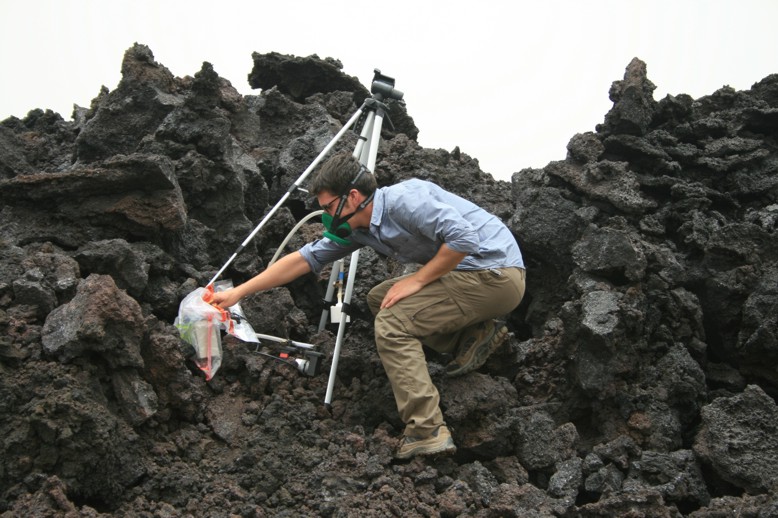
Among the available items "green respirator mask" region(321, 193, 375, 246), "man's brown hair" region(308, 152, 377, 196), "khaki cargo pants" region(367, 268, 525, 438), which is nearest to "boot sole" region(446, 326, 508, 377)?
"khaki cargo pants" region(367, 268, 525, 438)

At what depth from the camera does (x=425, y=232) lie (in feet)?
17.1

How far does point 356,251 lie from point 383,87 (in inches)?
64.4

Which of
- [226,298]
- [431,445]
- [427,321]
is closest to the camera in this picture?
[431,445]

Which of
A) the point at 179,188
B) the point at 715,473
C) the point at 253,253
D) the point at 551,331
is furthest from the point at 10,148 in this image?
the point at 715,473

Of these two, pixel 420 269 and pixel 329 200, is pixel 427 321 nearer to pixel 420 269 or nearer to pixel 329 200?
pixel 420 269

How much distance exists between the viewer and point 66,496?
4449 millimetres

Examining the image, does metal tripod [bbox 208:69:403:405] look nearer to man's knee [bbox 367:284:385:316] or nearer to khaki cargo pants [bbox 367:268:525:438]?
man's knee [bbox 367:284:385:316]

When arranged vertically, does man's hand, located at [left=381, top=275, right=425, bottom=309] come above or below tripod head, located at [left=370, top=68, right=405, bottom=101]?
below

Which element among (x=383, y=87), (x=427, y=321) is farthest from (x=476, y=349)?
(x=383, y=87)

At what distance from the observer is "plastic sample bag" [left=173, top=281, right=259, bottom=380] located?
227 inches

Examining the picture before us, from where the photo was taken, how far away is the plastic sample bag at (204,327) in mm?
5766

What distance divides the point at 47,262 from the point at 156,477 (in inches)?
75.4

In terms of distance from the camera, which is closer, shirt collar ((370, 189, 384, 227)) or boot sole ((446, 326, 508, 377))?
shirt collar ((370, 189, 384, 227))

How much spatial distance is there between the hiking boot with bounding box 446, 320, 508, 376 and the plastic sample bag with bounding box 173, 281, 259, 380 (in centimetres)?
162
